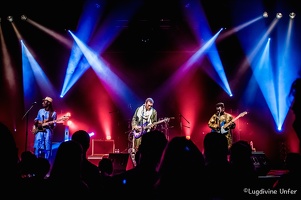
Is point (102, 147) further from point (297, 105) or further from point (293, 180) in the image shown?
point (297, 105)

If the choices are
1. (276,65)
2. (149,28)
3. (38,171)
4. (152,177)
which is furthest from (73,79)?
(152,177)

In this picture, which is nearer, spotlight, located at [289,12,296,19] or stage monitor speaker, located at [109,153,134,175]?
stage monitor speaker, located at [109,153,134,175]

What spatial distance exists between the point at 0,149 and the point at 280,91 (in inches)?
481

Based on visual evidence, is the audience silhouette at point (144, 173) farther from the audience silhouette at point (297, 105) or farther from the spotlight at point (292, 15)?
the spotlight at point (292, 15)

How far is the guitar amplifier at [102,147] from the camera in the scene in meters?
10.8

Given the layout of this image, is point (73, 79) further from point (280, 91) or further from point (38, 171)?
point (38, 171)

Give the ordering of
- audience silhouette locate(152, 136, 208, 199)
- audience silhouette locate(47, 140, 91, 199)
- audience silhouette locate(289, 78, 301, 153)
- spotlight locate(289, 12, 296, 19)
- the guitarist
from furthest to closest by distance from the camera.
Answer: spotlight locate(289, 12, 296, 19) → the guitarist → audience silhouette locate(47, 140, 91, 199) → audience silhouette locate(152, 136, 208, 199) → audience silhouette locate(289, 78, 301, 153)

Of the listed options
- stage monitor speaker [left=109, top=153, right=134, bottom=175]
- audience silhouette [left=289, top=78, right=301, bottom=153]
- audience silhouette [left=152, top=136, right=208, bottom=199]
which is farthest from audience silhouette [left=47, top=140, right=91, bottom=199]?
stage monitor speaker [left=109, top=153, right=134, bottom=175]

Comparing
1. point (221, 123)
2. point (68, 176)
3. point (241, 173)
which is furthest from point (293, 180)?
point (221, 123)

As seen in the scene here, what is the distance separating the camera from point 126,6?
969cm

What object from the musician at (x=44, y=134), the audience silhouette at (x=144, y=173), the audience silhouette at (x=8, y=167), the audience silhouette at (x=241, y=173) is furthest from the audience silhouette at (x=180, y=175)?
the musician at (x=44, y=134)

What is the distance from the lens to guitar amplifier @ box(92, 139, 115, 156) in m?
10.8

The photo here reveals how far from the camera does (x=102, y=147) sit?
10891mm

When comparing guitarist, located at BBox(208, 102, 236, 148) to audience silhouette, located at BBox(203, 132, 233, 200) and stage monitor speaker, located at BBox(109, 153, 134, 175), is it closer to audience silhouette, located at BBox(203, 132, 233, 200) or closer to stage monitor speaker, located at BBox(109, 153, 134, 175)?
stage monitor speaker, located at BBox(109, 153, 134, 175)
